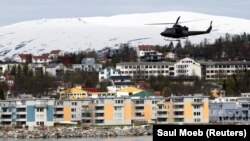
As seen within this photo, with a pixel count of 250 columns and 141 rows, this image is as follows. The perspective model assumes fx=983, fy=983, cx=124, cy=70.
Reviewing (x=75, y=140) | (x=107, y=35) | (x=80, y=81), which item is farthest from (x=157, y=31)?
(x=75, y=140)

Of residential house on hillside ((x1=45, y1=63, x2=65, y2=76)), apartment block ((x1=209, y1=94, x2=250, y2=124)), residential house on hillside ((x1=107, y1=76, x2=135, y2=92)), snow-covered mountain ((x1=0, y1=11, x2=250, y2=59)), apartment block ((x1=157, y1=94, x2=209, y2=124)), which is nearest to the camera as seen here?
apartment block ((x1=157, y1=94, x2=209, y2=124))

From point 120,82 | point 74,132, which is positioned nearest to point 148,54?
point 120,82

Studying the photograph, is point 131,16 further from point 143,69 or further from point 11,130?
point 11,130

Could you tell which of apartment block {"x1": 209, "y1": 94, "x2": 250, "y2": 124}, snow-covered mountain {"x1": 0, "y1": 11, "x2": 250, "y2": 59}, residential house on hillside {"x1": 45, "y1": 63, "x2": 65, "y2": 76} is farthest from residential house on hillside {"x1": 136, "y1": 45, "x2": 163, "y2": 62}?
apartment block {"x1": 209, "y1": 94, "x2": 250, "y2": 124}

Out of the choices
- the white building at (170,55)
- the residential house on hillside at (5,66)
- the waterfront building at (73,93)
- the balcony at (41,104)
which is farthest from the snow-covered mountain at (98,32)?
the balcony at (41,104)

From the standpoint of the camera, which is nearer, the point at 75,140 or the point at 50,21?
the point at 75,140

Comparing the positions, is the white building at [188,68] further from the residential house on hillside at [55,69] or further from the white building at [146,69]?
the residential house on hillside at [55,69]

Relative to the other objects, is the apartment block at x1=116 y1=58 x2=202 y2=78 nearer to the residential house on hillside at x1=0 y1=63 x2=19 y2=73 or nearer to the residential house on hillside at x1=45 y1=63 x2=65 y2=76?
the residential house on hillside at x1=45 y1=63 x2=65 y2=76
